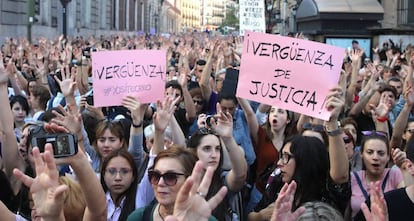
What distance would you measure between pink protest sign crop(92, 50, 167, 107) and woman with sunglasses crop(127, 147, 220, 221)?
7.87 feet

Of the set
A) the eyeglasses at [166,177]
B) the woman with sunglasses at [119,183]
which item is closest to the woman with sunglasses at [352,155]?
the woman with sunglasses at [119,183]

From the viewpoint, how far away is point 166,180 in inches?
140

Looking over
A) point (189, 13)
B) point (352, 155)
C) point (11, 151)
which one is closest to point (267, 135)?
point (352, 155)

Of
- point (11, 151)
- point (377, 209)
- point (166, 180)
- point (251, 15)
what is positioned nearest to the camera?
point (377, 209)

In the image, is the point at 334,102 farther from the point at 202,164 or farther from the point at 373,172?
the point at 202,164

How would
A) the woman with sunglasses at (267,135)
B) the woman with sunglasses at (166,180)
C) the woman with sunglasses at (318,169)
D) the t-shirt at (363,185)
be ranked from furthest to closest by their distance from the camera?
the woman with sunglasses at (267,135) < the t-shirt at (363,185) < the woman with sunglasses at (318,169) < the woman with sunglasses at (166,180)

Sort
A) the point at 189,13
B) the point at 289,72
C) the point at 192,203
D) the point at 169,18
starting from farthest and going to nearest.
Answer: the point at 189,13 → the point at 169,18 → the point at 289,72 → the point at 192,203

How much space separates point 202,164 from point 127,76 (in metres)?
3.71

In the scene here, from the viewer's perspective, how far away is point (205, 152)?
4.99 metres

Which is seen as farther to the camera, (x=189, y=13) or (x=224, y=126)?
(x=189, y=13)

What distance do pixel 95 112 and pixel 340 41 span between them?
41.8ft

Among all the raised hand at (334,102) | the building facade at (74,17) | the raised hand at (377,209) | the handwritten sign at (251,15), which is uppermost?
the building facade at (74,17)

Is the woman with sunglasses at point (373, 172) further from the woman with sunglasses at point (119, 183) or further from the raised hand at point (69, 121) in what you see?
the raised hand at point (69, 121)

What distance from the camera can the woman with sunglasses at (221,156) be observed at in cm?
468
